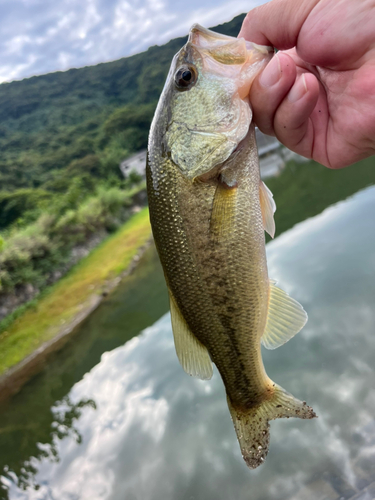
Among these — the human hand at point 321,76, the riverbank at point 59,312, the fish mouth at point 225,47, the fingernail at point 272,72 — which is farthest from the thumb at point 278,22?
the riverbank at point 59,312

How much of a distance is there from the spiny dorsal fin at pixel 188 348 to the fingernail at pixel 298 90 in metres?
1.25

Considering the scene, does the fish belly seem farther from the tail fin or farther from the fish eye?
the fish eye

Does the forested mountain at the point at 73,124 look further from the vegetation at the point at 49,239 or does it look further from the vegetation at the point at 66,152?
the vegetation at the point at 49,239

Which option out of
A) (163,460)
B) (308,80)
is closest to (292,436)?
(163,460)

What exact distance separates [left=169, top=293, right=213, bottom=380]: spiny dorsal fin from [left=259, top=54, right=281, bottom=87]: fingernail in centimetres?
125

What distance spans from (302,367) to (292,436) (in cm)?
114

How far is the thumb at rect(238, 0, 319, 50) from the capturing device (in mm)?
1607

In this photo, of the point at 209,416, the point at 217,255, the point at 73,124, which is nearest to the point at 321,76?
the point at 217,255

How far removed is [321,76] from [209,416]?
5219mm

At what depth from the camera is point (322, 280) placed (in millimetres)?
6766

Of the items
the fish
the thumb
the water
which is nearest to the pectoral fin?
the fish

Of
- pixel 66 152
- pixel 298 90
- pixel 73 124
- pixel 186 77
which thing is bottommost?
pixel 298 90

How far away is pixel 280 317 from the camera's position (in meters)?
1.87

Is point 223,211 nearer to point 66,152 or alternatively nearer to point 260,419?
point 260,419
